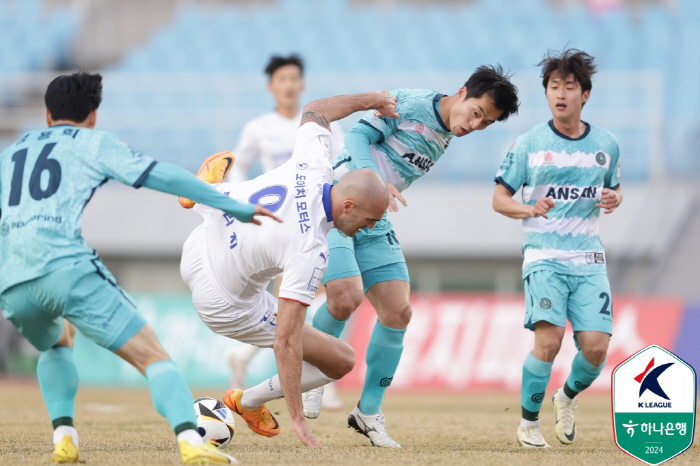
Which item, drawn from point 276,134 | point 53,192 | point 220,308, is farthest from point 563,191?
point 276,134

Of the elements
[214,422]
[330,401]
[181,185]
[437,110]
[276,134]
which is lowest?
[330,401]

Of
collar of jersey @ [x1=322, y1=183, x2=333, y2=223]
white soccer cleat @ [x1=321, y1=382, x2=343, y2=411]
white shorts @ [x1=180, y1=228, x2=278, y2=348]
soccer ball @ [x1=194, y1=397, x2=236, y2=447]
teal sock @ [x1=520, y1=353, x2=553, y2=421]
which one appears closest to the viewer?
collar of jersey @ [x1=322, y1=183, x2=333, y2=223]

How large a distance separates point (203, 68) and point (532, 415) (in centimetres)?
1392

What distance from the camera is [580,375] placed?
5.89 meters

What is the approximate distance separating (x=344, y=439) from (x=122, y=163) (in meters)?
2.60

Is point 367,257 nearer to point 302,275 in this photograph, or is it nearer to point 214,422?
point 302,275

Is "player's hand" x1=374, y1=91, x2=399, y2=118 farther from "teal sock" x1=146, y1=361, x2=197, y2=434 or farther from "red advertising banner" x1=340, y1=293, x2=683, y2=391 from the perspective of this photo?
"red advertising banner" x1=340, y1=293, x2=683, y2=391

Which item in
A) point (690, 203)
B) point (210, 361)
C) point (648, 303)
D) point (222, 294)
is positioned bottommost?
point (210, 361)

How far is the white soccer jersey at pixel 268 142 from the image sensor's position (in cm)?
855

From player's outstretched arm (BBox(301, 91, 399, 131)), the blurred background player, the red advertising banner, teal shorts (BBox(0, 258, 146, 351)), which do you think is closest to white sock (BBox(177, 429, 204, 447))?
teal shorts (BBox(0, 258, 146, 351))

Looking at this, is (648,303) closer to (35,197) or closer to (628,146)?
(628,146)

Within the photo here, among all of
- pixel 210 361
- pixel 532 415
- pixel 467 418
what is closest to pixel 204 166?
pixel 532 415

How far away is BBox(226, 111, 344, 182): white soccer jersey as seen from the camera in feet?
28.1

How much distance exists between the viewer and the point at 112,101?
17.0 meters
